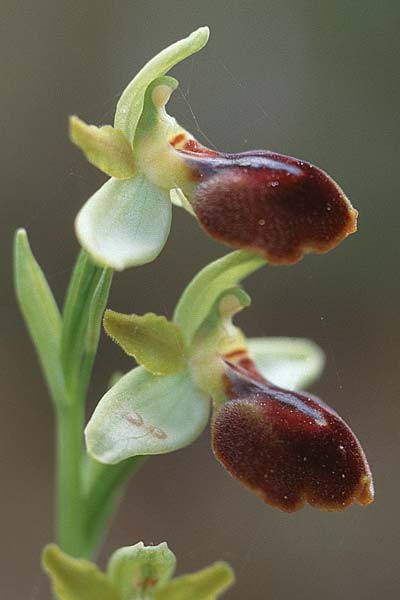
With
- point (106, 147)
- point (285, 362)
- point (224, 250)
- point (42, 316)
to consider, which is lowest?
point (224, 250)

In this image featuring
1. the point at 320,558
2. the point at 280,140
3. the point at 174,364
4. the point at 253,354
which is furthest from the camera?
the point at 280,140

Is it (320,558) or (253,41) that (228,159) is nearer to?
(320,558)

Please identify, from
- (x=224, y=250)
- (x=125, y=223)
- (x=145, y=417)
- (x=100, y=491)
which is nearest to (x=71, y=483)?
(x=100, y=491)

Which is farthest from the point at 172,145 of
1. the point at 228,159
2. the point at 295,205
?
the point at 295,205

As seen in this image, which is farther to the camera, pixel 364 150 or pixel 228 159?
pixel 364 150

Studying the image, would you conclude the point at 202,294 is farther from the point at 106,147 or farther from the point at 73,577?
the point at 73,577

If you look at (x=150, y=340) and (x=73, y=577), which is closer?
(x=73, y=577)
